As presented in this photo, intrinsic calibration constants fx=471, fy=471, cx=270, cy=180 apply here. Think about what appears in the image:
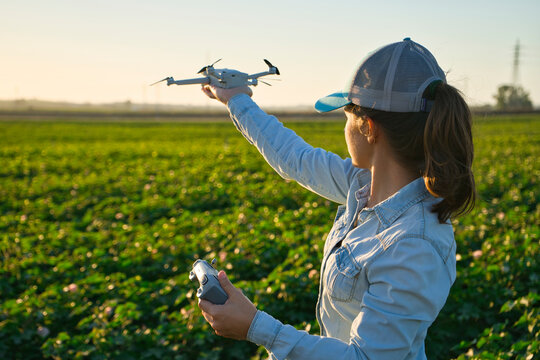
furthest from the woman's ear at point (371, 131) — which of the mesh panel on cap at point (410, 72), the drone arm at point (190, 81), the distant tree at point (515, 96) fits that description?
the distant tree at point (515, 96)

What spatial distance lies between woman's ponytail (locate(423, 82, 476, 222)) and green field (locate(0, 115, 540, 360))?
0.20 m

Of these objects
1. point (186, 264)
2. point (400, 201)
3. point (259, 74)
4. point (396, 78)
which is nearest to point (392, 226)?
point (400, 201)

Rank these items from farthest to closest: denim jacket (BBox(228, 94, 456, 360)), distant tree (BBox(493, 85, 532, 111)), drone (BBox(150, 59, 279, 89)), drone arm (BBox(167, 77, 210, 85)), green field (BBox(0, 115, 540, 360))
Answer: distant tree (BBox(493, 85, 532, 111)), green field (BBox(0, 115, 540, 360)), drone (BBox(150, 59, 279, 89)), drone arm (BBox(167, 77, 210, 85)), denim jacket (BBox(228, 94, 456, 360))

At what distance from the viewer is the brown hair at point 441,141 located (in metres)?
1.26

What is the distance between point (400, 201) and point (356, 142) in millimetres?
221

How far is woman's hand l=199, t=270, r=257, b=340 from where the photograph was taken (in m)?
1.27

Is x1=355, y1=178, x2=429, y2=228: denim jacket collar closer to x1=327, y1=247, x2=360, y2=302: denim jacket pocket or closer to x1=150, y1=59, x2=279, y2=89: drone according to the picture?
x1=327, y1=247, x2=360, y2=302: denim jacket pocket

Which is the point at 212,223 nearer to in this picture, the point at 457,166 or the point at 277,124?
the point at 277,124

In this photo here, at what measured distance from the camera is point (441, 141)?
49.3 inches

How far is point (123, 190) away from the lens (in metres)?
8.56

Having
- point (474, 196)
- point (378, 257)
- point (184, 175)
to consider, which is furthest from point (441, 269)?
point (184, 175)

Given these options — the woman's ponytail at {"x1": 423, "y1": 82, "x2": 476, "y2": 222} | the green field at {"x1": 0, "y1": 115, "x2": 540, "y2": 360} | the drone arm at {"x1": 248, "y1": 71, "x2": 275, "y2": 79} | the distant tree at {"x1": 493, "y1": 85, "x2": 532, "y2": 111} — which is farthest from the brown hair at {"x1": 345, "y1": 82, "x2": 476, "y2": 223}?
the distant tree at {"x1": 493, "y1": 85, "x2": 532, "y2": 111}

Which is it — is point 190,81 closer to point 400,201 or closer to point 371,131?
point 371,131

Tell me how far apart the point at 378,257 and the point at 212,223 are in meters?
5.06
